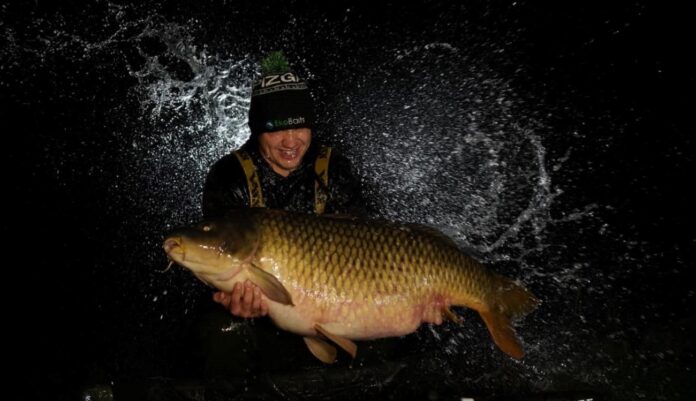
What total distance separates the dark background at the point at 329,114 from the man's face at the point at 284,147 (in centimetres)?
100

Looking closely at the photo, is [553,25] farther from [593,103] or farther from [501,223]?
[501,223]

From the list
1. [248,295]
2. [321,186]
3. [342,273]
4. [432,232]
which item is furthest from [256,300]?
[321,186]

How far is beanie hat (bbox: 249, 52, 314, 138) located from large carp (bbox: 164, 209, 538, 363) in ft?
1.97

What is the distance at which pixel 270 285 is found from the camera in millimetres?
1289

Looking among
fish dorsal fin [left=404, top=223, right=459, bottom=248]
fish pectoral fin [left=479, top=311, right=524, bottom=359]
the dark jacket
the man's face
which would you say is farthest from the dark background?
the man's face

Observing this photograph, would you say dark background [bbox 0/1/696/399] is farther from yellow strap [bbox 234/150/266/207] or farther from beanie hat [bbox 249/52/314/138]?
beanie hat [bbox 249/52/314/138]

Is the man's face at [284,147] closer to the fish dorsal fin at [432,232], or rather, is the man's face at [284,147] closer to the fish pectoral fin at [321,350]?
the fish dorsal fin at [432,232]

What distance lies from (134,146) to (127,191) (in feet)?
2.11

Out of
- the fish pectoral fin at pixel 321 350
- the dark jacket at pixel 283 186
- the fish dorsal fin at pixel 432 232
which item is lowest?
the fish pectoral fin at pixel 321 350

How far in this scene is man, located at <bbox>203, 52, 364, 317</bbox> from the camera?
1879 mm

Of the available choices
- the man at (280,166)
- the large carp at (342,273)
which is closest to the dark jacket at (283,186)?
the man at (280,166)

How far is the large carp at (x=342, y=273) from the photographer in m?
1.30

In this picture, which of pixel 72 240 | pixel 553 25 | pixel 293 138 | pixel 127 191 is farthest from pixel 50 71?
pixel 553 25

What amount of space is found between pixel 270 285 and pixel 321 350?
36cm
